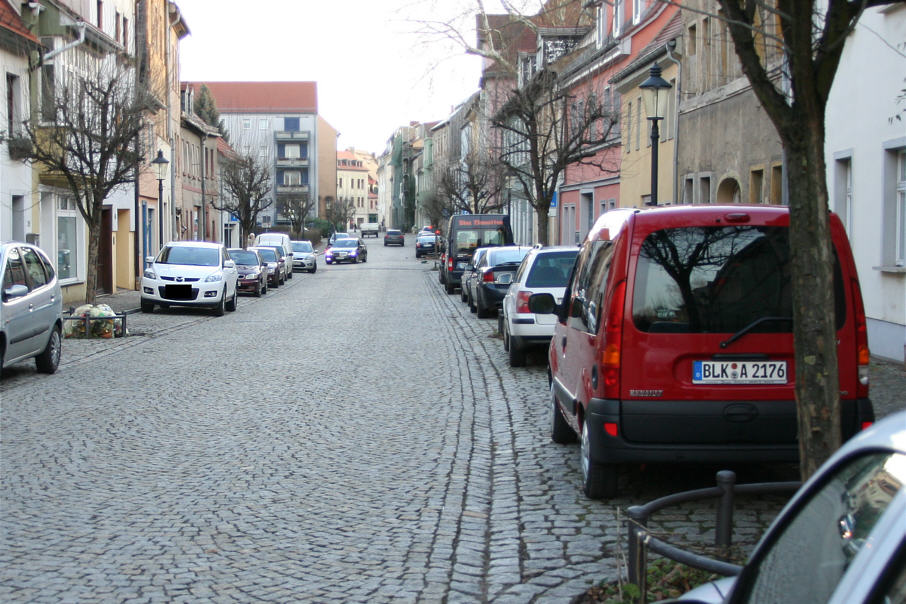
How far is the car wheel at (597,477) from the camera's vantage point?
6.82 m

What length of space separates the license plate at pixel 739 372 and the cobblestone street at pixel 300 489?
2.68 feet

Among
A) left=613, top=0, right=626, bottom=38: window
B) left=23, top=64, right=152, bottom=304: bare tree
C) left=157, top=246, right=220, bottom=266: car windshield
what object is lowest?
left=157, top=246, right=220, bottom=266: car windshield

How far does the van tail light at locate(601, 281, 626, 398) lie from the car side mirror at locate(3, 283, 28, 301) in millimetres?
8314

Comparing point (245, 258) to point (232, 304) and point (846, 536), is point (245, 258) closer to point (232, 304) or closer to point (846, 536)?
point (232, 304)

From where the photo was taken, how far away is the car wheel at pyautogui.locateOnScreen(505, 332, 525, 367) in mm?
14735

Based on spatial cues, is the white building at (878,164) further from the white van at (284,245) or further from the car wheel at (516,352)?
the white van at (284,245)

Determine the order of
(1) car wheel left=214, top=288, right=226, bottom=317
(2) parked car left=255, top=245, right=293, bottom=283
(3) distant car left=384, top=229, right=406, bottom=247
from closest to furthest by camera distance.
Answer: (1) car wheel left=214, top=288, right=226, bottom=317
(2) parked car left=255, top=245, right=293, bottom=283
(3) distant car left=384, top=229, right=406, bottom=247

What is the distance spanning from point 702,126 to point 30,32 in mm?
15759

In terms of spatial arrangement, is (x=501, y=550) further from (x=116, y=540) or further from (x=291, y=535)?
(x=116, y=540)

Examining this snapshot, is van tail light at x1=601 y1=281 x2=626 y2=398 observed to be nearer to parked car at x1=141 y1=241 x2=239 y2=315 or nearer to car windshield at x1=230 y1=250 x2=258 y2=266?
parked car at x1=141 y1=241 x2=239 y2=315

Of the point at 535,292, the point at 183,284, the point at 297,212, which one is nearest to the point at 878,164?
the point at 535,292

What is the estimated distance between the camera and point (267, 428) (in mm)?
9719

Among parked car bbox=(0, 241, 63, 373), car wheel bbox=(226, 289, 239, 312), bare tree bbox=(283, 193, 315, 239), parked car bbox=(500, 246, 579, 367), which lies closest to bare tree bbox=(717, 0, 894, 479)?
parked car bbox=(500, 246, 579, 367)

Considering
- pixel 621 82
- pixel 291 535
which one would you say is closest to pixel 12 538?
pixel 291 535
